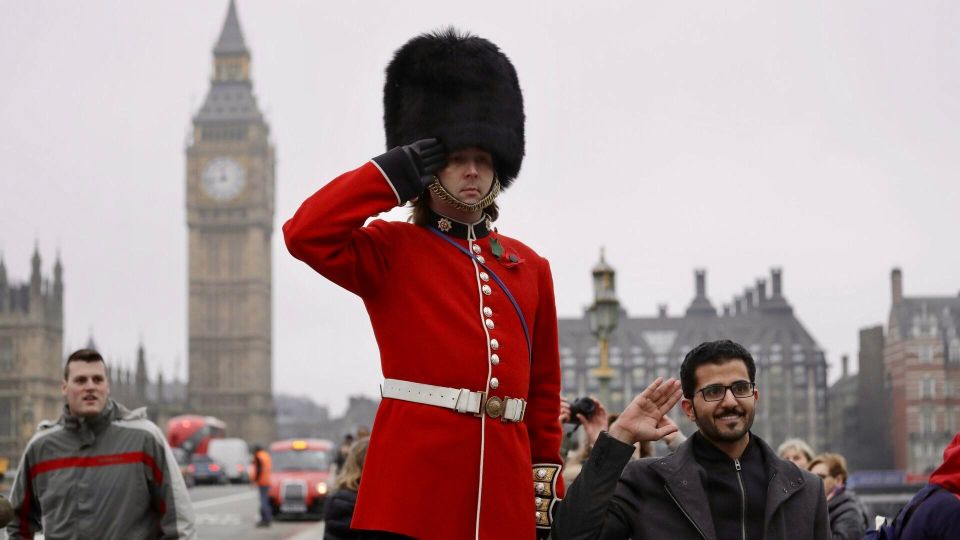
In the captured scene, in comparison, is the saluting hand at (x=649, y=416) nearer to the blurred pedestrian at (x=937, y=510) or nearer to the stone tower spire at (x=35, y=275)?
the blurred pedestrian at (x=937, y=510)

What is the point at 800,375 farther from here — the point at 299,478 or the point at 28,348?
the point at 299,478

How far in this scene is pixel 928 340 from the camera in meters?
62.7

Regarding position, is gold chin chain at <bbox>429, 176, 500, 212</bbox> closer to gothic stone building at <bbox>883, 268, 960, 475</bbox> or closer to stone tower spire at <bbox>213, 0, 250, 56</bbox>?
gothic stone building at <bbox>883, 268, 960, 475</bbox>

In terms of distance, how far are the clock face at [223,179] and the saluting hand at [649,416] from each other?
83.8 m

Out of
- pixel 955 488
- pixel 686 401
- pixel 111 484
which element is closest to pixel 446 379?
pixel 686 401

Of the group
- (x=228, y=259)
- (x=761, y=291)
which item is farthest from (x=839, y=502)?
(x=761, y=291)

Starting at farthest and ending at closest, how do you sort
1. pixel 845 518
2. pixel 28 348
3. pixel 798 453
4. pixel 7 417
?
pixel 28 348, pixel 7 417, pixel 798 453, pixel 845 518

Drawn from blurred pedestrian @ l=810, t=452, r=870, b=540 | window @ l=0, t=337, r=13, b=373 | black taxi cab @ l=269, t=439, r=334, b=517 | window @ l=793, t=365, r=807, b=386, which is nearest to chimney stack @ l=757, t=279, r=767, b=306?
window @ l=793, t=365, r=807, b=386

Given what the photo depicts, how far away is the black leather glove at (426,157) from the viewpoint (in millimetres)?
3029

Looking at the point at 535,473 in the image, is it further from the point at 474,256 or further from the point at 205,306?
the point at 205,306

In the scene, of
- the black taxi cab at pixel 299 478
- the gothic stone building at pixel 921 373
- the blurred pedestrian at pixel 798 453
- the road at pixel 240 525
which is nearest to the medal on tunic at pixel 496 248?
the blurred pedestrian at pixel 798 453

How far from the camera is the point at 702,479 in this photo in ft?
11.0

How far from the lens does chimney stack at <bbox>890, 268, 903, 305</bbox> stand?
64.4 meters

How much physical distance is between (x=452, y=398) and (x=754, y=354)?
277 ft
